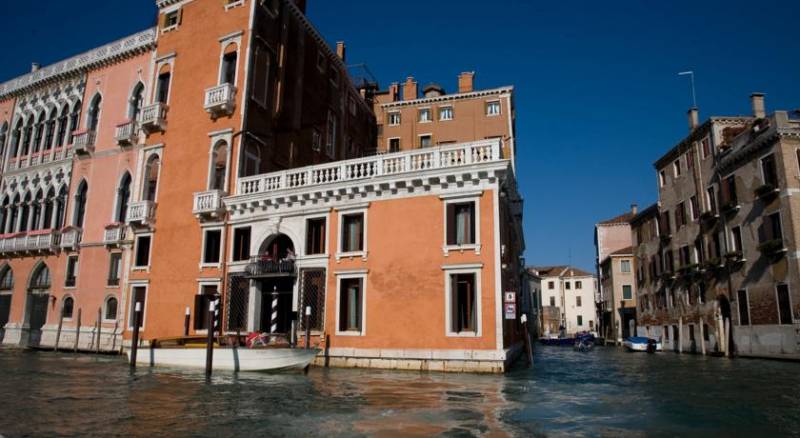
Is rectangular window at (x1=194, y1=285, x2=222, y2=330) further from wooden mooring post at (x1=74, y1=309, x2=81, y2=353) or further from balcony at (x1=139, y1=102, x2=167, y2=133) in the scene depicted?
balcony at (x1=139, y1=102, x2=167, y2=133)

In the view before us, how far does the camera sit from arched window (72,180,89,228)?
2586 cm

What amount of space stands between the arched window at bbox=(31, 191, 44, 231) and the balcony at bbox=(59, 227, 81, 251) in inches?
132

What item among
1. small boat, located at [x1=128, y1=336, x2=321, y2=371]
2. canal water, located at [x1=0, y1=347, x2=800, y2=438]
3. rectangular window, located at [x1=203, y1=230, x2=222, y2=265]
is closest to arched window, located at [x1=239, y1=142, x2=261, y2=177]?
rectangular window, located at [x1=203, y1=230, x2=222, y2=265]

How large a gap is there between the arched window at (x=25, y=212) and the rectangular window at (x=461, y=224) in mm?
24623

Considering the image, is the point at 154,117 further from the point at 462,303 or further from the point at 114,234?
the point at 462,303

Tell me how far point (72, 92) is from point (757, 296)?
118ft

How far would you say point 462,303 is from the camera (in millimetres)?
15766

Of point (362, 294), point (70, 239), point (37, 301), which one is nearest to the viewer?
point (362, 294)

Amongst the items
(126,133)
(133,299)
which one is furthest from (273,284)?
(126,133)

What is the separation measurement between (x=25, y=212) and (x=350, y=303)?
21988 mm

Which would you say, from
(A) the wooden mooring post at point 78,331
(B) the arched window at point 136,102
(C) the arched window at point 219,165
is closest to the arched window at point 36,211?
(A) the wooden mooring post at point 78,331

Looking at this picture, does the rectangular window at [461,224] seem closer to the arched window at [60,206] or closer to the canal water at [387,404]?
the canal water at [387,404]

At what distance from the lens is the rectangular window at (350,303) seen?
17.1 meters

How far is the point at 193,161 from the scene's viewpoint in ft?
71.6
